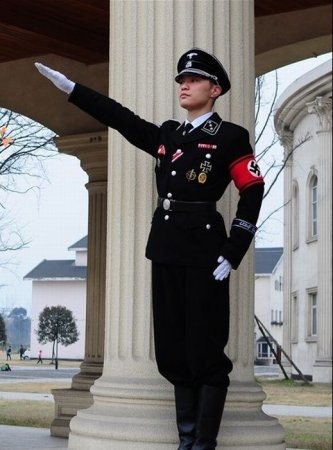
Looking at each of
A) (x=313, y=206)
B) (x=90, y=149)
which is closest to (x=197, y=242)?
(x=313, y=206)

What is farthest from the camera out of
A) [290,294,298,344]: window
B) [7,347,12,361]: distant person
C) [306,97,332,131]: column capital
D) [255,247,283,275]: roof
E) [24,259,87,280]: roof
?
[24,259,87,280]: roof

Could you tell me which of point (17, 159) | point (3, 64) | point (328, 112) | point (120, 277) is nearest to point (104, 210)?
point (17, 159)

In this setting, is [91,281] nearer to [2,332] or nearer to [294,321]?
[2,332]

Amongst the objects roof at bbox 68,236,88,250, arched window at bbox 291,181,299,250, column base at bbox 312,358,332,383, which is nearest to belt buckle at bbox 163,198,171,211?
column base at bbox 312,358,332,383

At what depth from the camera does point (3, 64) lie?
10.9 meters

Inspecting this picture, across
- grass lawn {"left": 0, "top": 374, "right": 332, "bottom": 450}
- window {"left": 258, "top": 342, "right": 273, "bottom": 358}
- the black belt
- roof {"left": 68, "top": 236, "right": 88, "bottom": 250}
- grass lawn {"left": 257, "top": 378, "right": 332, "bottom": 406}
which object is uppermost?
roof {"left": 68, "top": 236, "right": 88, "bottom": 250}

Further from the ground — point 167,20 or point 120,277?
point 167,20

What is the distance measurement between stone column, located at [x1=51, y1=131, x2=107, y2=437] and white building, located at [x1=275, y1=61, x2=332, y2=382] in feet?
6.26

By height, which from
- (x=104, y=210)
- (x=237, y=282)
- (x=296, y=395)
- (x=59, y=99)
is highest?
(x=59, y=99)

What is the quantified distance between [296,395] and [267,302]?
2.87 feet

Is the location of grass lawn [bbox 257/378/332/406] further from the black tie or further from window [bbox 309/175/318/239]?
the black tie

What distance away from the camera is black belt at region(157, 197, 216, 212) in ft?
15.2

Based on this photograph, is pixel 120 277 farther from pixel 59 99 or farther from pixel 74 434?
pixel 59 99

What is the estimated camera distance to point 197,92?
4.68 meters
